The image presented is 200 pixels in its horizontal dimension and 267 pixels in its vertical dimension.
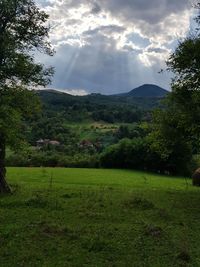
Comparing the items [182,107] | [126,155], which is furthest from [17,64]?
[126,155]

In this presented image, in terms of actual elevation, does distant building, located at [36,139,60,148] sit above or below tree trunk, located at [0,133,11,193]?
above

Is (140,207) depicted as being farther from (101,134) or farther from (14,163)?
(101,134)

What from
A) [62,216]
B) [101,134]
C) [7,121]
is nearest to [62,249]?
[62,216]

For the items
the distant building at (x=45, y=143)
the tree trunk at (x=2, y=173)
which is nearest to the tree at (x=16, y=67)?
the tree trunk at (x=2, y=173)

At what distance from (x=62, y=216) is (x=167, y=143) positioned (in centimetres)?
1536

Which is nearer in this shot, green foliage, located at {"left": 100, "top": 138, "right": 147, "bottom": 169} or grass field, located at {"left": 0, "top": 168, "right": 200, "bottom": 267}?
grass field, located at {"left": 0, "top": 168, "right": 200, "bottom": 267}

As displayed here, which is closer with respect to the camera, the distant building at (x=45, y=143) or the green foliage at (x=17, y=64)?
the green foliage at (x=17, y=64)

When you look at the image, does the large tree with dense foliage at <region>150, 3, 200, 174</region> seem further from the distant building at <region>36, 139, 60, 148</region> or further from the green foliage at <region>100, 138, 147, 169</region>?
the distant building at <region>36, 139, 60, 148</region>

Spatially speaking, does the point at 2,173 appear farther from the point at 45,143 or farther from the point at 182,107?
the point at 45,143

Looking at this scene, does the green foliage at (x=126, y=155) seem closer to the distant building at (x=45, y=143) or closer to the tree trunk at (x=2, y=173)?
the distant building at (x=45, y=143)

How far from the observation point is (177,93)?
111 feet

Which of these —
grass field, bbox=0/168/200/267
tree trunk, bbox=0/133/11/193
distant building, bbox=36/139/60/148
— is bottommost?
grass field, bbox=0/168/200/267

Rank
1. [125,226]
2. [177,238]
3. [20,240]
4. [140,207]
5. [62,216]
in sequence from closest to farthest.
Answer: [20,240], [177,238], [125,226], [62,216], [140,207]

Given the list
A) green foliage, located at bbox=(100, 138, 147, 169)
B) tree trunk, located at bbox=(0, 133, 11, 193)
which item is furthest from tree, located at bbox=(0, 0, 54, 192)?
green foliage, located at bbox=(100, 138, 147, 169)
